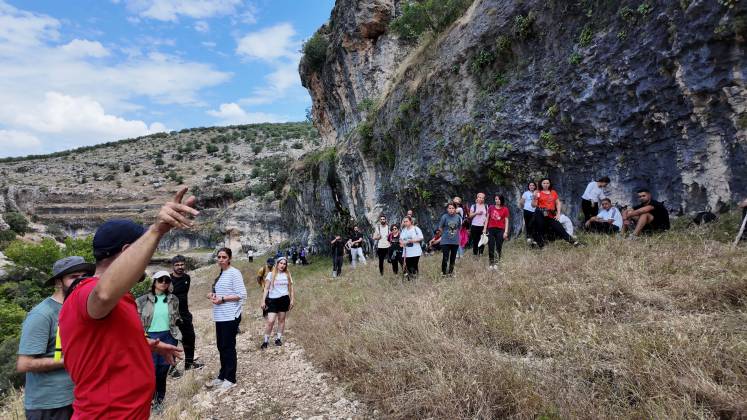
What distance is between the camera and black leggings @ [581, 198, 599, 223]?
324 inches

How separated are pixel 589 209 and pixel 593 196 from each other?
0.31m

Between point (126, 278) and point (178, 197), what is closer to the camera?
point (126, 278)

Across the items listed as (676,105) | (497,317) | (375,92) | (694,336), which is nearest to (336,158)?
(375,92)

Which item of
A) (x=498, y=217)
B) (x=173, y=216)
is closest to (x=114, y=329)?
(x=173, y=216)

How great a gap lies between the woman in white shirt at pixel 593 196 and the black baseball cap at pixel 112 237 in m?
8.45

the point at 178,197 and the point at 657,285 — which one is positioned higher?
the point at 178,197

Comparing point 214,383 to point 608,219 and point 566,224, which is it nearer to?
point 566,224

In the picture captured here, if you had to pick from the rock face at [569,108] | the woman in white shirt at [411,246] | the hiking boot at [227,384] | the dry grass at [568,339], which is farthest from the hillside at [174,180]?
the dry grass at [568,339]

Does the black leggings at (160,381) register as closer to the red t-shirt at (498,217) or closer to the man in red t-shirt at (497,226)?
the man in red t-shirt at (497,226)

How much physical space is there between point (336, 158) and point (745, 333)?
18.9 meters

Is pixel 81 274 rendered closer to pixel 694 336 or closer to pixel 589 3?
pixel 694 336

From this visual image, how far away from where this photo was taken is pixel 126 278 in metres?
1.48

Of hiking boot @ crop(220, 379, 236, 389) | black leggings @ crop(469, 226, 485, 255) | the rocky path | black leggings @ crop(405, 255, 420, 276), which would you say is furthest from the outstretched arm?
black leggings @ crop(469, 226, 485, 255)

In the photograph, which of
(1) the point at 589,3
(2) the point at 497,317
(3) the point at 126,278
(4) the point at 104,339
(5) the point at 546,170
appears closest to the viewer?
(3) the point at 126,278
